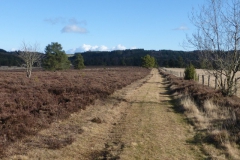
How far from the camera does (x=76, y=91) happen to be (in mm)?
15891

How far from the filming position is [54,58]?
190ft

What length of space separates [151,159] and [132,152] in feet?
1.96

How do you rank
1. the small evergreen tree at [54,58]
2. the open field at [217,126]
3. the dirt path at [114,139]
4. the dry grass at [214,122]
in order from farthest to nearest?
the small evergreen tree at [54,58] < the dry grass at [214,122] < the open field at [217,126] < the dirt path at [114,139]

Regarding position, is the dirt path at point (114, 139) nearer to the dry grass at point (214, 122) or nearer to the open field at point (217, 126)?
the open field at point (217, 126)

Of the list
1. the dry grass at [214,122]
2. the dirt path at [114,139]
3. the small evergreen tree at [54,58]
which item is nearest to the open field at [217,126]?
the dry grass at [214,122]

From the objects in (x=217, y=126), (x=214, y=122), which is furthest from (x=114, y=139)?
(x=214, y=122)

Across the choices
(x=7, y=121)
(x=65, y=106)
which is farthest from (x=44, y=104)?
(x=7, y=121)

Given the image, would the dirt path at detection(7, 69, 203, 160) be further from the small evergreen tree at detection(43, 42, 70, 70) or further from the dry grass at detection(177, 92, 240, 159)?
the small evergreen tree at detection(43, 42, 70, 70)

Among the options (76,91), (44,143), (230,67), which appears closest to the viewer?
(44,143)

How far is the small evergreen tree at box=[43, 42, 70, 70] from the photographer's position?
57.6 m

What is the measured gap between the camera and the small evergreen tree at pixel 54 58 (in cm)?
5762

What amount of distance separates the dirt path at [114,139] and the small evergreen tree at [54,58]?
48.7 meters

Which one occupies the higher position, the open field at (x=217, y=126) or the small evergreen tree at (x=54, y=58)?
the small evergreen tree at (x=54, y=58)

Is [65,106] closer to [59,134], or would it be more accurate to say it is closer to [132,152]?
[59,134]
